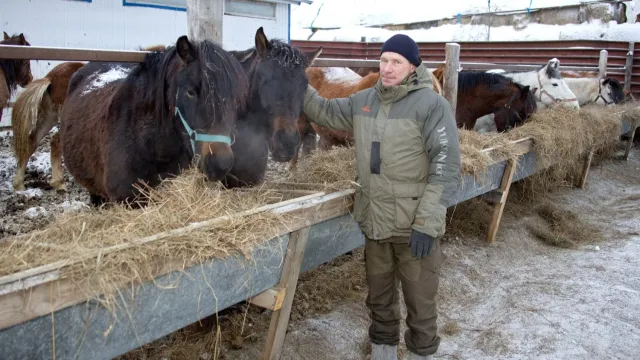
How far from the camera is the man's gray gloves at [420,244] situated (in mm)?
2672

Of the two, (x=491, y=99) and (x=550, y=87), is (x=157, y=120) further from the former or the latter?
(x=550, y=87)

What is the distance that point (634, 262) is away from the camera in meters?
5.13

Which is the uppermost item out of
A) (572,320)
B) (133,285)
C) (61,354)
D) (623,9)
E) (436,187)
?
(623,9)

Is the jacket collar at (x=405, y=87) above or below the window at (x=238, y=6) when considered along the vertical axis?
below

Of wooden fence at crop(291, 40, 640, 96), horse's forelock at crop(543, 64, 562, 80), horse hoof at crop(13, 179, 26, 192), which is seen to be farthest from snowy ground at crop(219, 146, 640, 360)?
wooden fence at crop(291, 40, 640, 96)

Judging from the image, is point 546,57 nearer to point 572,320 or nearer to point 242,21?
point 242,21

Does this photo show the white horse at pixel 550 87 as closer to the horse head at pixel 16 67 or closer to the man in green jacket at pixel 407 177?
the man in green jacket at pixel 407 177

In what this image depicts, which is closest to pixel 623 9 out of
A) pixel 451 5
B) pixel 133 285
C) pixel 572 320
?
pixel 451 5

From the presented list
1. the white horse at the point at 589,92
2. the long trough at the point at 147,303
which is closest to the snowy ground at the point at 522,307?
the long trough at the point at 147,303

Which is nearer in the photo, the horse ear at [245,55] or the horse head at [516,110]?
the horse ear at [245,55]

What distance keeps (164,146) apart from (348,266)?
2147mm

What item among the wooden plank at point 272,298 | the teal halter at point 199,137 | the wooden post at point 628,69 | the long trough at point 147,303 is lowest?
the wooden plank at point 272,298

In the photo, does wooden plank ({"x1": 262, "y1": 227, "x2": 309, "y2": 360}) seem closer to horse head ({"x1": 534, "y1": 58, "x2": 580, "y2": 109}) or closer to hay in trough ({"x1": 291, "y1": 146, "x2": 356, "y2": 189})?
hay in trough ({"x1": 291, "y1": 146, "x2": 356, "y2": 189})

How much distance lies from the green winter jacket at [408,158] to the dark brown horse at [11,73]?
255 inches
